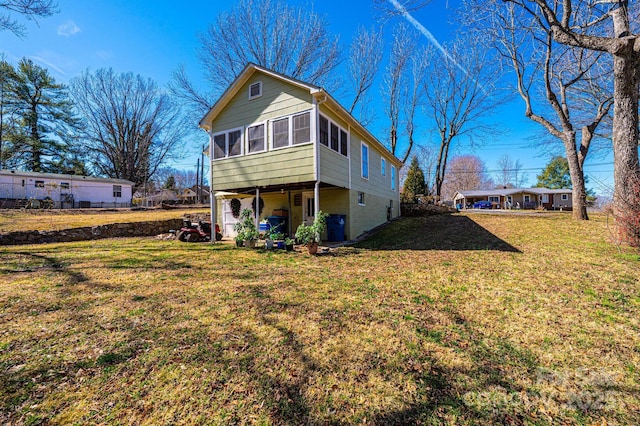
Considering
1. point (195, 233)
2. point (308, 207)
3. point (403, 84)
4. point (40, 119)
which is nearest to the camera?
point (195, 233)

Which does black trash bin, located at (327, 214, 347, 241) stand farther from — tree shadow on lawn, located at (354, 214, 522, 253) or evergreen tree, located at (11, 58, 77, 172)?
evergreen tree, located at (11, 58, 77, 172)

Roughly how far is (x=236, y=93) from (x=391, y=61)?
15.9 metres

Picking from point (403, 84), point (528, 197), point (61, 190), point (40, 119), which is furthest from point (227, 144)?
point (528, 197)

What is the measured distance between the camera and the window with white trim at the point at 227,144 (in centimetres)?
1010

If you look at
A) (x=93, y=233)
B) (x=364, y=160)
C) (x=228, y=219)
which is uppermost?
(x=364, y=160)

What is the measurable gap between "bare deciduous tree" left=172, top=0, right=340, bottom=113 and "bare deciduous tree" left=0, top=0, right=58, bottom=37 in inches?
418

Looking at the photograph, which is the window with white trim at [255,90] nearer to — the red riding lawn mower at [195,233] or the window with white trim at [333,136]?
the window with white trim at [333,136]

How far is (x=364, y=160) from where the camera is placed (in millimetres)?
12039

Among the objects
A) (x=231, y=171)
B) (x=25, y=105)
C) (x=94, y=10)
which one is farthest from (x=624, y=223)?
(x=25, y=105)

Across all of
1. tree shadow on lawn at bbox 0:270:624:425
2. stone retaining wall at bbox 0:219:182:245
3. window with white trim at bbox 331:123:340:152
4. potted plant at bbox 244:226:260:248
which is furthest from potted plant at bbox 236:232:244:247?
stone retaining wall at bbox 0:219:182:245

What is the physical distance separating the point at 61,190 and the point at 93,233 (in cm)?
1917

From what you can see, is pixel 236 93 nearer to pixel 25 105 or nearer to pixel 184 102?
pixel 184 102

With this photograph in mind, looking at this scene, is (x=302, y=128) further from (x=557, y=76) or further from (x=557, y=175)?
(x=557, y=175)

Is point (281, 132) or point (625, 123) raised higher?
point (281, 132)
